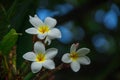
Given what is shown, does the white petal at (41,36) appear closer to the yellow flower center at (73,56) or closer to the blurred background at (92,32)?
the yellow flower center at (73,56)

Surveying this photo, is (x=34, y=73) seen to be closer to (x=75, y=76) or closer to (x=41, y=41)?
(x=41, y=41)

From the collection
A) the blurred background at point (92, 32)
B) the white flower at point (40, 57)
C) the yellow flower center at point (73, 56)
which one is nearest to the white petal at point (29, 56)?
the white flower at point (40, 57)

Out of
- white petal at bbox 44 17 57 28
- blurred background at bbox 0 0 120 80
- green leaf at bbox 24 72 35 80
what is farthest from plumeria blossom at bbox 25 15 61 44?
blurred background at bbox 0 0 120 80

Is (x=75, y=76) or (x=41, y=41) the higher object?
(x=41, y=41)

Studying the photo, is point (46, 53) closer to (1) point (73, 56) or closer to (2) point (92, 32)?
(1) point (73, 56)

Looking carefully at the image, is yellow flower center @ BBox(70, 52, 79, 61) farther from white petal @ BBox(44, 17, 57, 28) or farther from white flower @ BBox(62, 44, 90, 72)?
white petal @ BBox(44, 17, 57, 28)

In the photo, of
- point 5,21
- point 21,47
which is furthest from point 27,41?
point 5,21

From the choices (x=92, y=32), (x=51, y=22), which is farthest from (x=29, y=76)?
(x=92, y=32)
